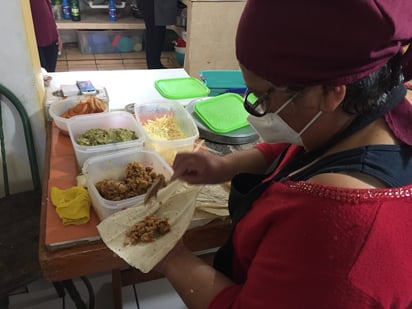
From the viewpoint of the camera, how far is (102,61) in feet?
12.0

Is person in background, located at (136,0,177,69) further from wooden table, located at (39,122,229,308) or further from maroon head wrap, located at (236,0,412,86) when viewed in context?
maroon head wrap, located at (236,0,412,86)

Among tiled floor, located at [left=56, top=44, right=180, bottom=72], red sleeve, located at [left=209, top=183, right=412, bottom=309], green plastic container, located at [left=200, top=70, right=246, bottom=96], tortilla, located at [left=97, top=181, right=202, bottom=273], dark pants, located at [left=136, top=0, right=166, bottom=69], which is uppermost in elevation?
red sleeve, located at [left=209, top=183, right=412, bottom=309]

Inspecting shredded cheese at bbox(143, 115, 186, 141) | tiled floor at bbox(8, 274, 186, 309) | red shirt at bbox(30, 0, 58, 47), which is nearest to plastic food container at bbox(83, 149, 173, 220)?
shredded cheese at bbox(143, 115, 186, 141)

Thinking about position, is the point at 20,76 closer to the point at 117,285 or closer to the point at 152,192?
the point at 152,192

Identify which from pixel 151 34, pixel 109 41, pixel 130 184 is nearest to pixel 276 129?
pixel 130 184

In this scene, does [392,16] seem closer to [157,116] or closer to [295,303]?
[295,303]

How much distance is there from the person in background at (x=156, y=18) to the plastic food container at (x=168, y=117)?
1.84 metres

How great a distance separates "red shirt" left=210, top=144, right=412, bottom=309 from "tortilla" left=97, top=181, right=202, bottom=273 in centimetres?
28

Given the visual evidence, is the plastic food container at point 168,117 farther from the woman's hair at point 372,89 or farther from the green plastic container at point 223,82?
the woman's hair at point 372,89

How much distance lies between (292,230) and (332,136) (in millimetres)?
189

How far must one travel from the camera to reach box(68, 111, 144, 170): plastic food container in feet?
3.59

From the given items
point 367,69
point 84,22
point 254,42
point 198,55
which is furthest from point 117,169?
point 84,22

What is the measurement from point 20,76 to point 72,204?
20.2 inches

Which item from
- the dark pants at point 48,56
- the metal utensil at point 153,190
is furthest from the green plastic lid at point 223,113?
the dark pants at point 48,56
